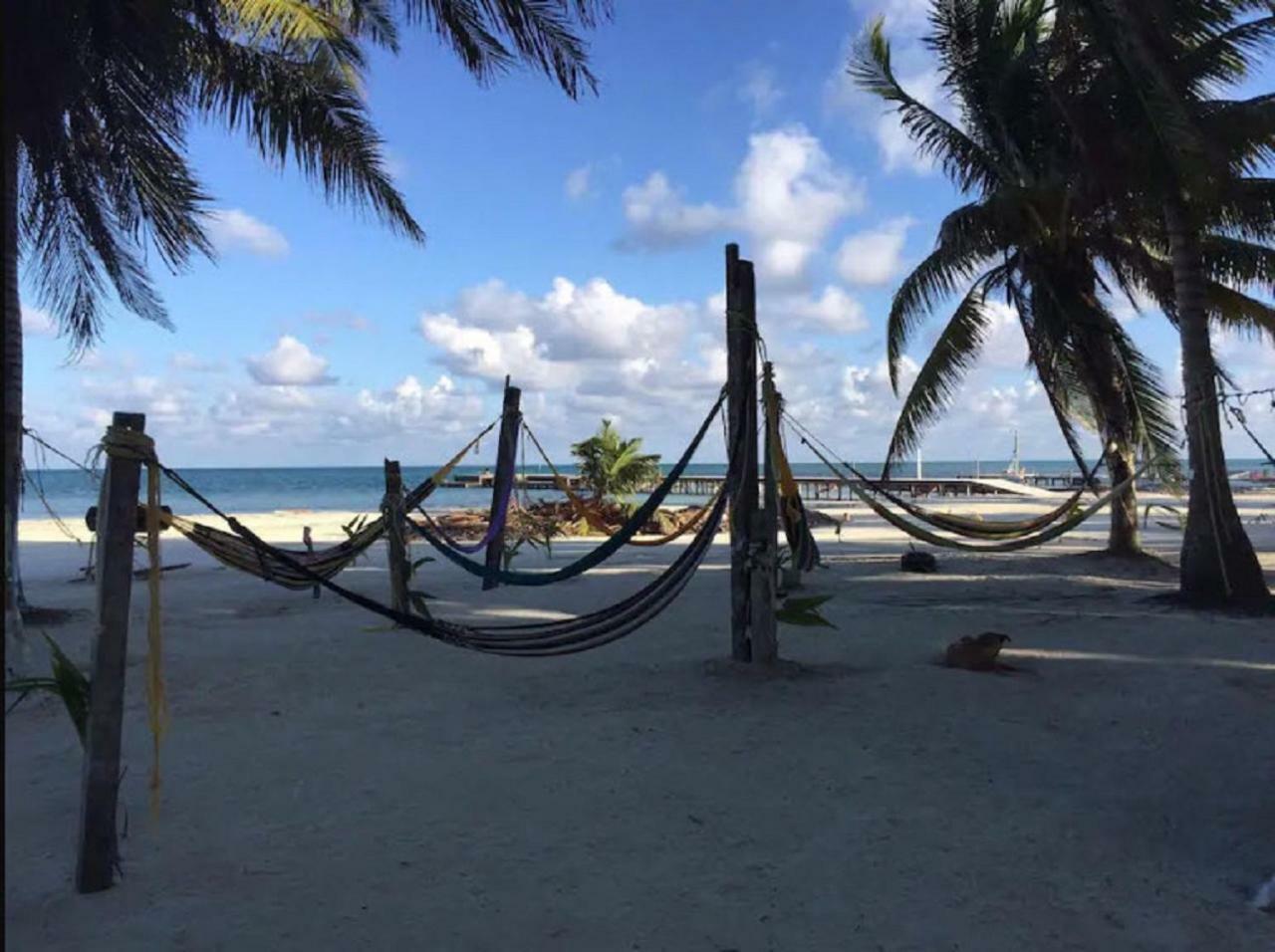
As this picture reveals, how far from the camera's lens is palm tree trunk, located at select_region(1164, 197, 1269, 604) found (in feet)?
21.9

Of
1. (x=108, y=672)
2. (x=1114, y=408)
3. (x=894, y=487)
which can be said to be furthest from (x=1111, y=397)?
(x=894, y=487)

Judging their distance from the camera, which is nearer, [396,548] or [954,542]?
[396,548]

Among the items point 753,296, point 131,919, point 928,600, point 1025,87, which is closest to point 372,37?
point 753,296

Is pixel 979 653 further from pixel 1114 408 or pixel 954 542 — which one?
pixel 1114 408

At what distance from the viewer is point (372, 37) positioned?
7953 millimetres

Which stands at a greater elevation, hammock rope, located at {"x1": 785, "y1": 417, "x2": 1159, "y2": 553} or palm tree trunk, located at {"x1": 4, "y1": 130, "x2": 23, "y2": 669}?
palm tree trunk, located at {"x1": 4, "y1": 130, "x2": 23, "y2": 669}

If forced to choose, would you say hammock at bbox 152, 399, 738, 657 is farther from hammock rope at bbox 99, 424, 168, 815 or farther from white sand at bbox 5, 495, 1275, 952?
hammock rope at bbox 99, 424, 168, 815

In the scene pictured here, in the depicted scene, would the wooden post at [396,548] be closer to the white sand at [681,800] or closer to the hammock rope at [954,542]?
the white sand at [681,800]

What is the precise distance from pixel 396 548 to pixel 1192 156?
19.1ft

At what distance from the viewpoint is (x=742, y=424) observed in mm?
4855

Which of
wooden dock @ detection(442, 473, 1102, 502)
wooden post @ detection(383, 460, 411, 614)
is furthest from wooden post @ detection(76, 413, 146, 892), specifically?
wooden dock @ detection(442, 473, 1102, 502)

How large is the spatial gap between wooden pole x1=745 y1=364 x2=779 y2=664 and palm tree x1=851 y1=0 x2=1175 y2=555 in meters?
4.54

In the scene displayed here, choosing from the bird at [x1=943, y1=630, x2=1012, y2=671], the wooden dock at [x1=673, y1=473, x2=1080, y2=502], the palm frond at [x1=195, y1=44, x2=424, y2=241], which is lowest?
the bird at [x1=943, y1=630, x2=1012, y2=671]

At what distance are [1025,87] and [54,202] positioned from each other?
8468 mm
